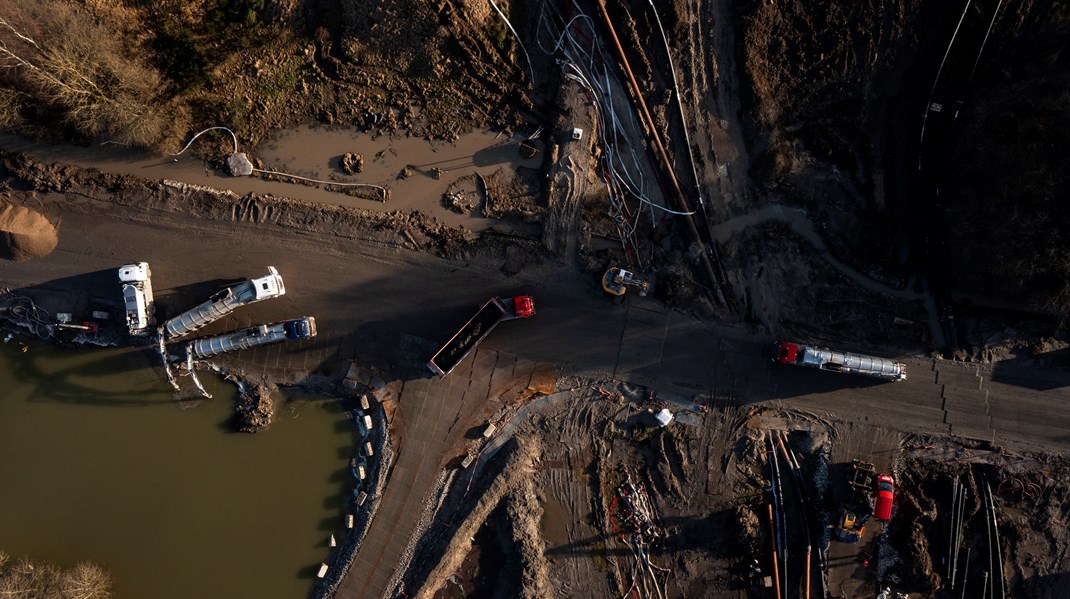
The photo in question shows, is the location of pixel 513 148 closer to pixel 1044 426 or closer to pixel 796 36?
pixel 796 36

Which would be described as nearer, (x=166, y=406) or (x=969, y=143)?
(x=969, y=143)

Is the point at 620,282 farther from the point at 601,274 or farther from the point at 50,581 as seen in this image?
the point at 50,581

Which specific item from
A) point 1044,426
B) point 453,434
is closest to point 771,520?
point 1044,426

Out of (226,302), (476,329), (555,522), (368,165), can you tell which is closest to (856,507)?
(555,522)

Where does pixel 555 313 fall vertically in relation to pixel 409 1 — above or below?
below

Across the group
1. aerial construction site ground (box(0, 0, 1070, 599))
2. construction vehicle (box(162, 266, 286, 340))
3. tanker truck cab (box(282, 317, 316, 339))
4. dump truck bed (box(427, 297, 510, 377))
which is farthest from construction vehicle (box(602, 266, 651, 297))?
construction vehicle (box(162, 266, 286, 340))

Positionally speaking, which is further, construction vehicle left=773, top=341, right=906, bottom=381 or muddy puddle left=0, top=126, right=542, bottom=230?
muddy puddle left=0, top=126, right=542, bottom=230

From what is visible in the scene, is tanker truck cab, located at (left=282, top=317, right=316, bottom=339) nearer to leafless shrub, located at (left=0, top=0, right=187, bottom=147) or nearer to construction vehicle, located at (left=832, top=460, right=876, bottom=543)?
leafless shrub, located at (left=0, top=0, right=187, bottom=147)
